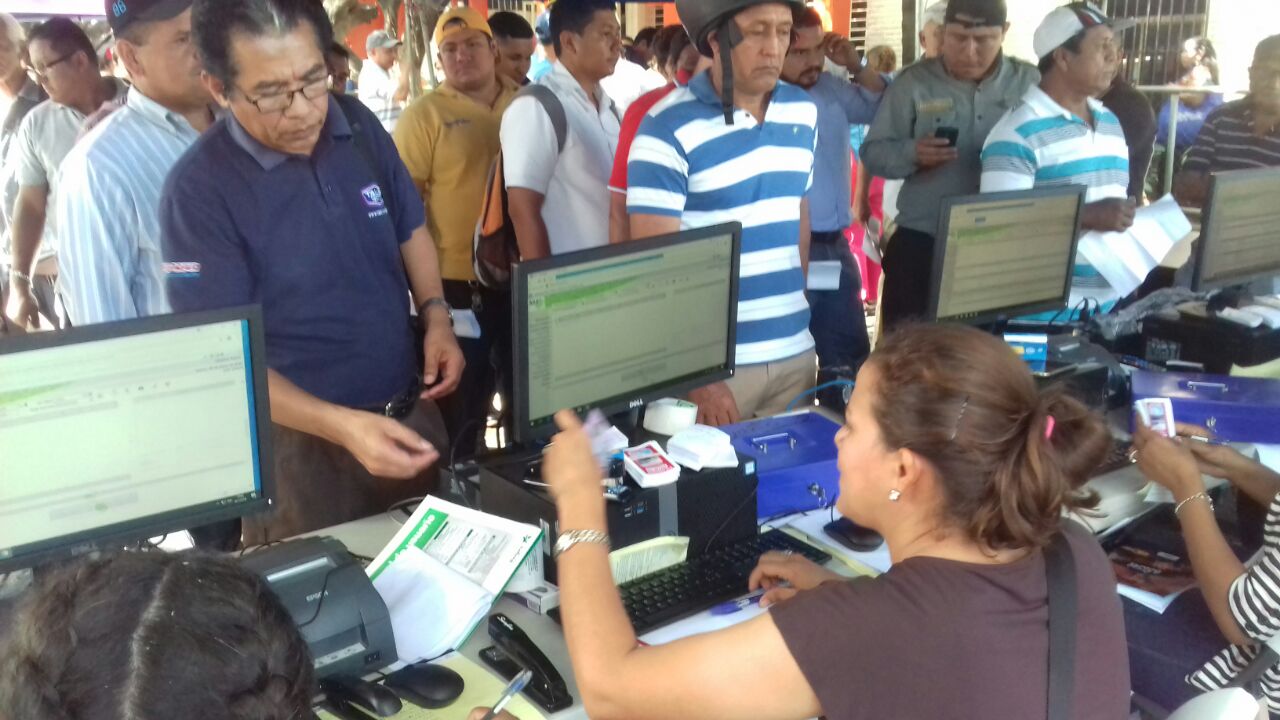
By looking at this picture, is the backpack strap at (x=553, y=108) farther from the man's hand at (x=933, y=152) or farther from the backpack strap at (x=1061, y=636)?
the backpack strap at (x=1061, y=636)

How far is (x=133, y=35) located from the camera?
7.25 ft

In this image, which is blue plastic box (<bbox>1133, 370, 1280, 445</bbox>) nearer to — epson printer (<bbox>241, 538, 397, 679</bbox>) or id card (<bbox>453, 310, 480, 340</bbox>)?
epson printer (<bbox>241, 538, 397, 679</bbox>)

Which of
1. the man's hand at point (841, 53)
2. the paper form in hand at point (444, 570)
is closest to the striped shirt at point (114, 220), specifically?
the paper form in hand at point (444, 570)

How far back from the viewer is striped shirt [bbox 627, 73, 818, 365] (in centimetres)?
226

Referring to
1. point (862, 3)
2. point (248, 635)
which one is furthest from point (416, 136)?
point (862, 3)

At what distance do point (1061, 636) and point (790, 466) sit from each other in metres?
0.78

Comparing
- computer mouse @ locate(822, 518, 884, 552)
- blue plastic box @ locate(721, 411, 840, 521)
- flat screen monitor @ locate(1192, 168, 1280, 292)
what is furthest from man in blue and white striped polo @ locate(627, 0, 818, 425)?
flat screen monitor @ locate(1192, 168, 1280, 292)

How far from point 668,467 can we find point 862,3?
28.8ft

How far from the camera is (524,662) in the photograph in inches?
55.2

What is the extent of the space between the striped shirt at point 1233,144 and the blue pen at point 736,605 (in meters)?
2.88

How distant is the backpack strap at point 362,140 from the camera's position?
2034mm

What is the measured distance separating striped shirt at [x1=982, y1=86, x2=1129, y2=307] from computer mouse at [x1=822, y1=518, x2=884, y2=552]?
4.25 feet

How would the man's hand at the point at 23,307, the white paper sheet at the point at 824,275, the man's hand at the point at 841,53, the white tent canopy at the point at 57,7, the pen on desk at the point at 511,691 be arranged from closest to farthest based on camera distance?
the pen on desk at the point at 511,691
the white paper sheet at the point at 824,275
the man's hand at the point at 23,307
the white tent canopy at the point at 57,7
the man's hand at the point at 841,53

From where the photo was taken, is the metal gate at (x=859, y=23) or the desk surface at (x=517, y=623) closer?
the desk surface at (x=517, y=623)
